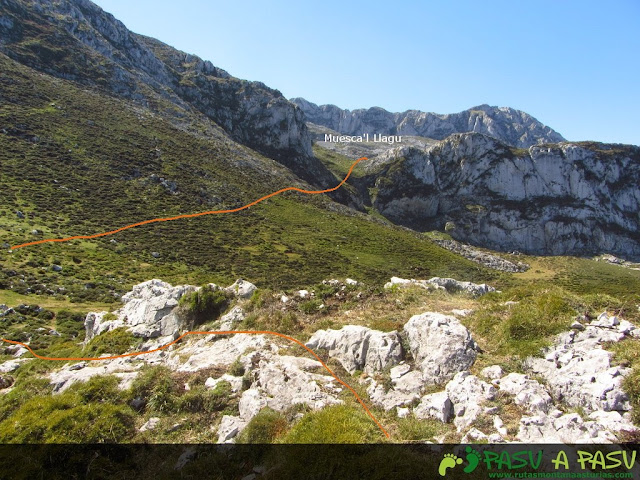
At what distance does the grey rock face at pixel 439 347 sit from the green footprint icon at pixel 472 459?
243cm

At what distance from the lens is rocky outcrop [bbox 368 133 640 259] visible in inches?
5098

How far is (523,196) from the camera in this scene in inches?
5300

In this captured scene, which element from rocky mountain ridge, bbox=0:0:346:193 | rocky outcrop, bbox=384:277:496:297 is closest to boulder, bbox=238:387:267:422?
rocky outcrop, bbox=384:277:496:297

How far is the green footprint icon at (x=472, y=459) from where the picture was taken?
574 cm

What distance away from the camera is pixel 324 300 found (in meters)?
15.7

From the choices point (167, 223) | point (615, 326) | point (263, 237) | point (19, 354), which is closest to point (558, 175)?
point (263, 237)

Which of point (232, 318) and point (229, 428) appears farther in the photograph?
point (232, 318)

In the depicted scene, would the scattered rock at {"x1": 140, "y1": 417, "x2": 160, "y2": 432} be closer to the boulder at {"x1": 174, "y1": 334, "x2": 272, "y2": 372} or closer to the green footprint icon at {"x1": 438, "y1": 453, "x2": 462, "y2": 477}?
the boulder at {"x1": 174, "y1": 334, "x2": 272, "y2": 372}

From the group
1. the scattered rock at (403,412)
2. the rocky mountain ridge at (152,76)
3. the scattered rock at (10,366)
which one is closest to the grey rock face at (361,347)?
the scattered rock at (403,412)

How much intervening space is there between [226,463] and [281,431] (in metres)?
1.25

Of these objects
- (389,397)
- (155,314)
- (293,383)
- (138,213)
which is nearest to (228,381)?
(293,383)

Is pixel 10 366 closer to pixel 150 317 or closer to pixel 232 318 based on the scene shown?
pixel 150 317

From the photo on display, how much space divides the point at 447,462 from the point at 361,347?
4813 mm

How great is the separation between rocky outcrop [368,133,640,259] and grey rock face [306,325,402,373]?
Answer: 127850 mm
